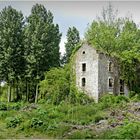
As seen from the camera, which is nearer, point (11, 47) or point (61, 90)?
point (61, 90)

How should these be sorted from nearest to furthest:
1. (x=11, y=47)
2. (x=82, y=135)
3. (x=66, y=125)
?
(x=82, y=135)
(x=66, y=125)
(x=11, y=47)

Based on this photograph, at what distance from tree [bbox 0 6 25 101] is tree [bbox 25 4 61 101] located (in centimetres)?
122

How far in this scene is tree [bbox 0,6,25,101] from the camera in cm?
4849

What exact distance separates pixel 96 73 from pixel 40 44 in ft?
31.4

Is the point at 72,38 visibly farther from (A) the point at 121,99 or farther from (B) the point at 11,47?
(A) the point at 121,99

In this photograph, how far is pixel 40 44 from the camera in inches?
1891

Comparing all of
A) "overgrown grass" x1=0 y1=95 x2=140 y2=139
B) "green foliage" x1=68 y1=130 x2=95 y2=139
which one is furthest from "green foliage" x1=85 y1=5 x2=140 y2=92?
"green foliage" x1=68 y1=130 x2=95 y2=139

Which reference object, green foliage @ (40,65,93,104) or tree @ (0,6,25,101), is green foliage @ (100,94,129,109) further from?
tree @ (0,6,25,101)

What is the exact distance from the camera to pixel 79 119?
28219 millimetres

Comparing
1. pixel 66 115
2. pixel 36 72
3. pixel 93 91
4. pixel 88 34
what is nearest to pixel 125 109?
pixel 66 115

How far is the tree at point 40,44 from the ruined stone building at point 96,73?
5.85 metres

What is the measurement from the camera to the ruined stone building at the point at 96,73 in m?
41.6

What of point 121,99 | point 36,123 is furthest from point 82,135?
point 121,99

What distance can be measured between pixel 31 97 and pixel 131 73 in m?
15.2
